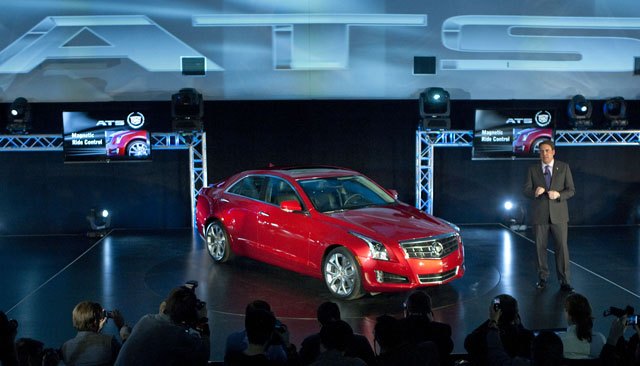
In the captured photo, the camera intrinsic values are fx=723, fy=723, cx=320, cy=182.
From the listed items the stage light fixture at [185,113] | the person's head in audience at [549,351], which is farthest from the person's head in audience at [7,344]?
the stage light fixture at [185,113]

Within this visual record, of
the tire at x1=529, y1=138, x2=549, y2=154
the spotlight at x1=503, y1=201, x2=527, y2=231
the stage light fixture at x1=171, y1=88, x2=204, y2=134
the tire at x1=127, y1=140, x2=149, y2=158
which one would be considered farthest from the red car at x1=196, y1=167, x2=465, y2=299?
the tire at x1=529, y1=138, x2=549, y2=154

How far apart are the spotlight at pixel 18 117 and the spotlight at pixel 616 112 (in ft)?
35.3

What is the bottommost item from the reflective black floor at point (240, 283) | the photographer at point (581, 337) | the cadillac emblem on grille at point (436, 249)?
the reflective black floor at point (240, 283)

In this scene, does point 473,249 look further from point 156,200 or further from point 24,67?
point 24,67

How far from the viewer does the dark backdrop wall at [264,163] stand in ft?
45.2

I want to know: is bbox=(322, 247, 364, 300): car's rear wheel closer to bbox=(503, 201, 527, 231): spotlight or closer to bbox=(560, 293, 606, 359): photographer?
bbox=(560, 293, 606, 359): photographer

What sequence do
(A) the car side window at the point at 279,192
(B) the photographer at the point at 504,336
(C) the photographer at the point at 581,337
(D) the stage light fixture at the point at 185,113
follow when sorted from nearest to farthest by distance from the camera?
1. (B) the photographer at the point at 504,336
2. (C) the photographer at the point at 581,337
3. (A) the car side window at the point at 279,192
4. (D) the stage light fixture at the point at 185,113

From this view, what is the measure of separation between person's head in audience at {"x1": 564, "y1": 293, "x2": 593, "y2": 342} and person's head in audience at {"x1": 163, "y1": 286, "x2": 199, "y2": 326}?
101 inches

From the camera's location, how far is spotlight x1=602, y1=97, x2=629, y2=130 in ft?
44.4

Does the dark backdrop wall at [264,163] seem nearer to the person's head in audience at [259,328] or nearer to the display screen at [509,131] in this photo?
the display screen at [509,131]

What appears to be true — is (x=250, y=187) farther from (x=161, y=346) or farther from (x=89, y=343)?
(x=161, y=346)

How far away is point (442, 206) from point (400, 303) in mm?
5875

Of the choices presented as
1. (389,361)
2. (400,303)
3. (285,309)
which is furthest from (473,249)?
(389,361)

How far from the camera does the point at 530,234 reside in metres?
13.2
